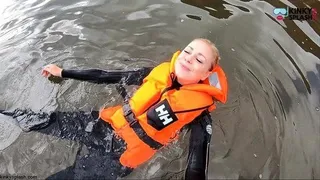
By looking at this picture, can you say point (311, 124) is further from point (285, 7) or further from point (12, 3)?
point (12, 3)

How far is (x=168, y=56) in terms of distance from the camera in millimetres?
5102

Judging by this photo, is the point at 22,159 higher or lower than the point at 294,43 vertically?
lower

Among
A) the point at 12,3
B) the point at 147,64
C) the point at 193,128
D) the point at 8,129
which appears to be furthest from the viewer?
the point at 12,3

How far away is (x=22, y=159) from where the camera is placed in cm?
403

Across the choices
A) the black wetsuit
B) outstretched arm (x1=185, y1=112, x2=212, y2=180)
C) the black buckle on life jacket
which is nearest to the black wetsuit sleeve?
the black wetsuit

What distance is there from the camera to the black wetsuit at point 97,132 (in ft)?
11.6

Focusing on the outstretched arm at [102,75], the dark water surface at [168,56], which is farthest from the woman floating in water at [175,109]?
the dark water surface at [168,56]

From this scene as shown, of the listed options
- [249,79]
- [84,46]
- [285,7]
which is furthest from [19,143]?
[285,7]

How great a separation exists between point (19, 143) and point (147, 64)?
71.1 inches

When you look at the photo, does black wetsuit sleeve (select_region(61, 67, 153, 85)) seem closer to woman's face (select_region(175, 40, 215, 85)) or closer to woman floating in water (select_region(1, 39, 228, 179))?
woman floating in water (select_region(1, 39, 228, 179))

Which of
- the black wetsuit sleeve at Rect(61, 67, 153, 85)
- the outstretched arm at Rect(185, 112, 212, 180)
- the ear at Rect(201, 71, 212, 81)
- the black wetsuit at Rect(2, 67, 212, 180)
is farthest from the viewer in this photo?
the black wetsuit sleeve at Rect(61, 67, 153, 85)

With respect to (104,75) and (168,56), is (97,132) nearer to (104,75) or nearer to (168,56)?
(104,75)

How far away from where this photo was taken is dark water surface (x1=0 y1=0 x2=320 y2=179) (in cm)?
402

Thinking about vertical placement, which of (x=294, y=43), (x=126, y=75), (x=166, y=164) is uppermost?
(x=126, y=75)
